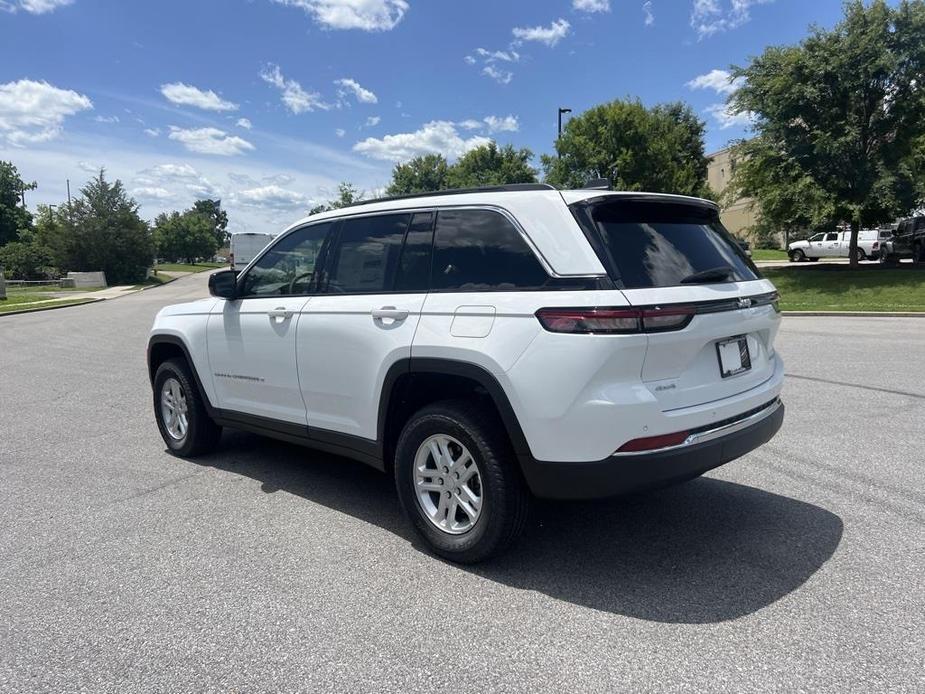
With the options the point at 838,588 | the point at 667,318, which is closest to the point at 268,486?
the point at 667,318

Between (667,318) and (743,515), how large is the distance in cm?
175

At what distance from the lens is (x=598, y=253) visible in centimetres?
313

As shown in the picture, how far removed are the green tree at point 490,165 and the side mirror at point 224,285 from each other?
135 ft

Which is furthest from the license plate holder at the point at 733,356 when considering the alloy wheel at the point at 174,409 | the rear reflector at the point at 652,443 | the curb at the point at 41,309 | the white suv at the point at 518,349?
the curb at the point at 41,309

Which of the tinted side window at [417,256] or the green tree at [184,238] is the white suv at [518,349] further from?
the green tree at [184,238]

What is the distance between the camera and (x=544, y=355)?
3.04 meters

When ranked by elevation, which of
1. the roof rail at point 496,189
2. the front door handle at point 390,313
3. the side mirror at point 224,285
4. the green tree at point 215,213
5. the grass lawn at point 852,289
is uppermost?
the green tree at point 215,213

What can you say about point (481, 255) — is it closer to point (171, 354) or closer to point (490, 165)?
point (171, 354)

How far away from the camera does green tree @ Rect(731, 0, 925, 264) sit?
19.6m

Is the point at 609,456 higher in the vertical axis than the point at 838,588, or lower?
higher

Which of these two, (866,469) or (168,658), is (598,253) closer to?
(168,658)

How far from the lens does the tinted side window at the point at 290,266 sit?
4492 millimetres

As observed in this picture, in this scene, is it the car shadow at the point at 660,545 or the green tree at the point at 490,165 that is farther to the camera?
the green tree at the point at 490,165

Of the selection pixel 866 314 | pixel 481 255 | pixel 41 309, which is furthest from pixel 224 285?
pixel 41 309
